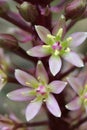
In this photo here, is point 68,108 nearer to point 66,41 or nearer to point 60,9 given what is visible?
point 66,41

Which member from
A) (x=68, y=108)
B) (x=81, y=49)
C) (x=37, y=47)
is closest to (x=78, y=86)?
(x=68, y=108)

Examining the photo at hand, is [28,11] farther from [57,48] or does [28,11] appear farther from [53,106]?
[53,106]

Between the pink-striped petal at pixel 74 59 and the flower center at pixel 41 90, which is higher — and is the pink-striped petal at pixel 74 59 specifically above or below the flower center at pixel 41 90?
above

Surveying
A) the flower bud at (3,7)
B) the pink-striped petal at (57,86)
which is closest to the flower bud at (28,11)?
the flower bud at (3,7)

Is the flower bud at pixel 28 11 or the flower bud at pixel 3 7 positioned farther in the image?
the flower bud at pixel 3 7

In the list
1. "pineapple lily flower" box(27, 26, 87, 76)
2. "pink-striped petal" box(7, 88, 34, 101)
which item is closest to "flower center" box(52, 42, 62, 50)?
"pineapple lily flower" box(27, 26, 87, 76)

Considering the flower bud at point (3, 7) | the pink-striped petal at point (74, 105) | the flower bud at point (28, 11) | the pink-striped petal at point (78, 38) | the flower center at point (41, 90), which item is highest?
the flower bud at point (28, 11)

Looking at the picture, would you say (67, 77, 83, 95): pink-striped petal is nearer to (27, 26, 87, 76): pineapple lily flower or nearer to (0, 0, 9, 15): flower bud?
(27, 26, 87, 76): pineapple lily flower

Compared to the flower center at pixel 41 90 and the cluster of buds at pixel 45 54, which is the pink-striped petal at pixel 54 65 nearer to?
the cluster of buds at pixel 45 54
